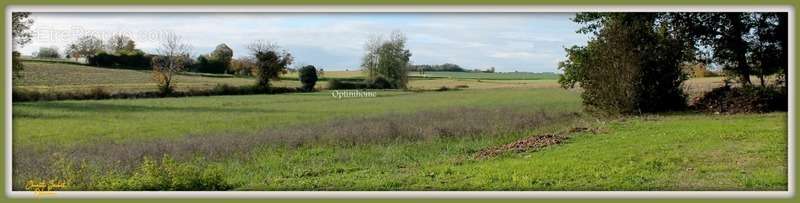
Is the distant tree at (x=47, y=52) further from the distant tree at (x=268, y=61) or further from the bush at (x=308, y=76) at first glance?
the bush at (x=308, y=76)

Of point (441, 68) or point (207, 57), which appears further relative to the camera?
point (441, 68)

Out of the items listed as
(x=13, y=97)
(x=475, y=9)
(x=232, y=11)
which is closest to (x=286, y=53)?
(x=232, y=11)

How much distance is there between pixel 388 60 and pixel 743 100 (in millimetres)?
10001

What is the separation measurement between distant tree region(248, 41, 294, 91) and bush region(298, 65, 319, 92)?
324 mm

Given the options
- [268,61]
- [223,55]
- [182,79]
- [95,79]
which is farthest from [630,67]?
[95,79]

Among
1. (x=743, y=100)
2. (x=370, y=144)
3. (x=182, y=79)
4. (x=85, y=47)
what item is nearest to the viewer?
(x=85, y=47)

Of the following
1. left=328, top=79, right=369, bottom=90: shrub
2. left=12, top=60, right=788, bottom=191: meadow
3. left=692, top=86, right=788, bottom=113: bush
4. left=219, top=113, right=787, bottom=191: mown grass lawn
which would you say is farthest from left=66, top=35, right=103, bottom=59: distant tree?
left=692, top=86, right=788, bottom=113: bush

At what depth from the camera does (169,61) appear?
510 inches

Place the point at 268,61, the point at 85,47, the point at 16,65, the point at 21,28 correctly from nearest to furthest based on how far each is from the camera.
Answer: the point at 21,28 < the point at 16,65 < the point at 85,47 < the point at 268,61

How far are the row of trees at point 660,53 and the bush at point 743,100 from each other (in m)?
0.34

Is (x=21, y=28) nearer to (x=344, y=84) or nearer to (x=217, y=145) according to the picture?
(x=217, y=145)

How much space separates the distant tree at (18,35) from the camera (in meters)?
11.8

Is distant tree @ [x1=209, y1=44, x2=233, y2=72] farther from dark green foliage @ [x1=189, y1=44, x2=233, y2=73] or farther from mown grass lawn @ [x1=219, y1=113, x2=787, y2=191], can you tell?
mown grass lawn @ [x1=219, y1=113, x2=787, y2=191]

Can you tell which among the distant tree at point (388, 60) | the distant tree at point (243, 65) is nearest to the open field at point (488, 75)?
the distant tree at point (388, 60)
